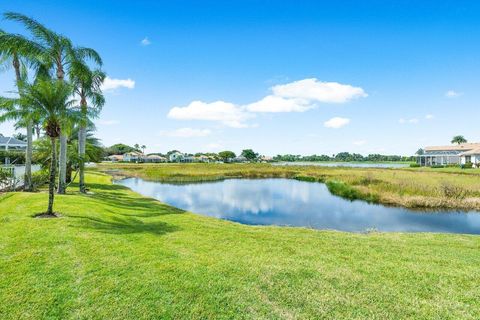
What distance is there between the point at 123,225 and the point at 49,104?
5372 mm

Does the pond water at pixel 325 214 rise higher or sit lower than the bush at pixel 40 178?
lower

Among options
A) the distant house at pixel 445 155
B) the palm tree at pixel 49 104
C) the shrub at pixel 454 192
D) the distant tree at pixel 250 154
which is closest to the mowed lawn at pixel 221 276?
the palm tree at pixel 49 104

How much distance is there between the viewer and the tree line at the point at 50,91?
10664 mm

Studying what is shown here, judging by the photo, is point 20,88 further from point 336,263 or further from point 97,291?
point 336,263

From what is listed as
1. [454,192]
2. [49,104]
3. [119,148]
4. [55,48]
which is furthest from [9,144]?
[119,148]

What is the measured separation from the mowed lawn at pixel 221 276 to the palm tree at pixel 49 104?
3.45 metres

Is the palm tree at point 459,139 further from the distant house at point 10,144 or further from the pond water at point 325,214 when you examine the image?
the distant house at point 10,144

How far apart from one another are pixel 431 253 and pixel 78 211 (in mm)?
13077

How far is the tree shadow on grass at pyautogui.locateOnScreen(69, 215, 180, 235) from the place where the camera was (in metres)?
9.81

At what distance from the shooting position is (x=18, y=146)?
46938mm

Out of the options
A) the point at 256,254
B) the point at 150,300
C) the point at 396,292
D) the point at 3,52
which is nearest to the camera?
the point at 150,300

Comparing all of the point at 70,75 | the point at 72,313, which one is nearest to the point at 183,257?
the point at 72,313

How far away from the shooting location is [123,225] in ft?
35.6

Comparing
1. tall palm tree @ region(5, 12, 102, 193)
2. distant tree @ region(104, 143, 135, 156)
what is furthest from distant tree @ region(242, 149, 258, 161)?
tall palm tree @ region(5, 12, 102, 193)
